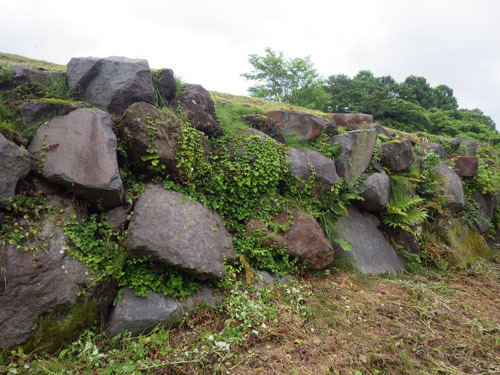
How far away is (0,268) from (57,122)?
6.10ft

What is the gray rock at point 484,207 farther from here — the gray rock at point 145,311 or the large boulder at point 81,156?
the large boulder at point 81,156

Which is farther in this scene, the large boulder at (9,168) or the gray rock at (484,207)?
the gray rock at (484,207)

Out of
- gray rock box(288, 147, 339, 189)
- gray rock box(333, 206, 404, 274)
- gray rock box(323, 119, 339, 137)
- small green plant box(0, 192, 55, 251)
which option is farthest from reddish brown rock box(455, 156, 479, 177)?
small green plant box(0, 192, 55, 251)

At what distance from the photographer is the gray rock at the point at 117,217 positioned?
Answer: 3428 mm

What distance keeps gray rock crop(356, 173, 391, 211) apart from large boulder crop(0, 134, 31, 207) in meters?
5.44

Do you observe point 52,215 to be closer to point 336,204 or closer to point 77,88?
point 77,88

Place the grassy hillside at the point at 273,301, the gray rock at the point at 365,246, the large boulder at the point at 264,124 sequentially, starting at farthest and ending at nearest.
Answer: the large boulder at the point at 264,124 < the gray rock at the point at 365,246 < the grassy hillside at the point at 273,301

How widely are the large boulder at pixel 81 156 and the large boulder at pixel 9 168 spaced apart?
0.21m

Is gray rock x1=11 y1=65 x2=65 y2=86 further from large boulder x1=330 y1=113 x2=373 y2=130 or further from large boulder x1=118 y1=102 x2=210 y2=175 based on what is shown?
large boulder x1=330 y1=113 x2=373 y2=130

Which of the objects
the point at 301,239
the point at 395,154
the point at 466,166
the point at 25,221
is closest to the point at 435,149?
the point at 466,166

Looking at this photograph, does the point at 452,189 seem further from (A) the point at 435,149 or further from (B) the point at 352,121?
(B) the point at 352,121

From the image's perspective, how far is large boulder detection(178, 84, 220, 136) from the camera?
4.58 m

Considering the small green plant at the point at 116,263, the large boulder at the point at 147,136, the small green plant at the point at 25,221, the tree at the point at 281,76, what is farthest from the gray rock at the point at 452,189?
the tree at the point at 281,76

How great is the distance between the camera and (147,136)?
3.75 meters
